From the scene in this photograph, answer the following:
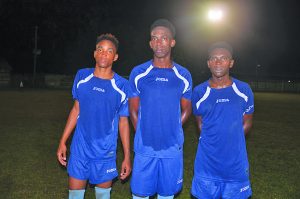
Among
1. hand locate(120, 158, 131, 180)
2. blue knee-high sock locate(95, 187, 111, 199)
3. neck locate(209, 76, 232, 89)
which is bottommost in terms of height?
blue knee-high sock locate(95, 187, 111, 199)

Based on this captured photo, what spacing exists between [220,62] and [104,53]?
136cm

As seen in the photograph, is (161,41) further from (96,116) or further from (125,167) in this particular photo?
(125,167)

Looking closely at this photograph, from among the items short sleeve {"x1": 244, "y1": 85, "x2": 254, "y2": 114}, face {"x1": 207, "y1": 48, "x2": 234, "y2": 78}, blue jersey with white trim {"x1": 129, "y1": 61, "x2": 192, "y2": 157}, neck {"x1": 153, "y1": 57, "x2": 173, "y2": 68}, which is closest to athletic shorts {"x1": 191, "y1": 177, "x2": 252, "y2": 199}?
blue jersey with white trim {"x1": 129, "y1": 61, "x2": 192, "y2": 157}

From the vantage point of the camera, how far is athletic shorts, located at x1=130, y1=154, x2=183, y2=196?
409 cm

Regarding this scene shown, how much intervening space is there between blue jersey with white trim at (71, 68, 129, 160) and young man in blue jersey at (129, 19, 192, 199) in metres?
0.27

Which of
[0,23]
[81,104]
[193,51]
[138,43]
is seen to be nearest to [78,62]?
[138,43]

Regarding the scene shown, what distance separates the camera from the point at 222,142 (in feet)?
13.5

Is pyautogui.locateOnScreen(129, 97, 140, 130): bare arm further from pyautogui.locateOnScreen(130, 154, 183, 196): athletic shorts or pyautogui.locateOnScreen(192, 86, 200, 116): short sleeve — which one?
pyautogui.locateOnScreen(192, 86, 200, 116): short sleeve

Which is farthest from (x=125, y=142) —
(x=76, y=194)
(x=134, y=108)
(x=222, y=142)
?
(x=222, y=142)

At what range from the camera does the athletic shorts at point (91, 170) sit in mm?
4023

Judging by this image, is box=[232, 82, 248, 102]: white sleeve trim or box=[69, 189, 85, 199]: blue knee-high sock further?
box=[232, 82, 248, 102]: white sleeve trim

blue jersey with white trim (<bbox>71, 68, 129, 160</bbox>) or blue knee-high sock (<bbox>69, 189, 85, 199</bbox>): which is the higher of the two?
blue jersey with white trim (<bbox>71, 68, 129, 160</bbox>)

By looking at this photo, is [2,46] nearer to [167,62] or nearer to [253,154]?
[253,154]

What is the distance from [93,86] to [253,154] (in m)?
6.52
